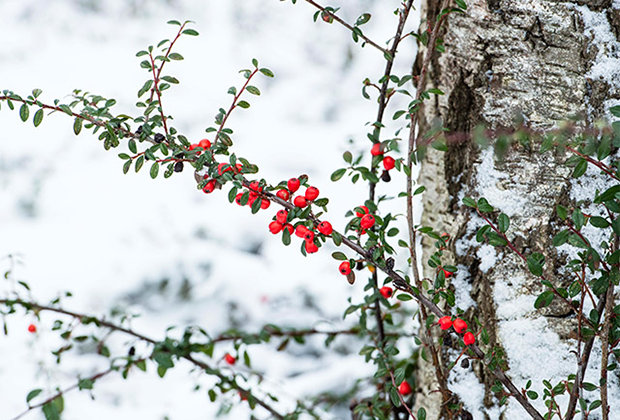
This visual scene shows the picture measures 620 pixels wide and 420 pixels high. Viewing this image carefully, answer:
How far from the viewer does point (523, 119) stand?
723 mm

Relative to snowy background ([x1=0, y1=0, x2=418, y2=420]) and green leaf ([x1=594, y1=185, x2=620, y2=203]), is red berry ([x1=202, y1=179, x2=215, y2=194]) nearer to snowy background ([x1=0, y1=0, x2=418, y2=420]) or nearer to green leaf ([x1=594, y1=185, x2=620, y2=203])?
green leaf ([x1=594, y1=185, x2=620, y2=203])

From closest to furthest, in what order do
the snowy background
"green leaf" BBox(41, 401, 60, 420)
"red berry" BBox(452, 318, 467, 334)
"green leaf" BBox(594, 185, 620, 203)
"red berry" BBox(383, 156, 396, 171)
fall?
"green leaf" BBox(594, 185, 620, 203) < "red berry" BBox(452, 318, 467, 334) < "red berry" BBox(383, 156, 396, 171) < "green leaf" BBox(41, 401, 60, 420) < the snowy background

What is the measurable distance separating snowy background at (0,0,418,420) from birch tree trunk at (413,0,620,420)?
3.52ft

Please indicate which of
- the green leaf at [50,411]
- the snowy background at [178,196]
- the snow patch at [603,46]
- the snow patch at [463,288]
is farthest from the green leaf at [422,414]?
the snowy background at [178,196]

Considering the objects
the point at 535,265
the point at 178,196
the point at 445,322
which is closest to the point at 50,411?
the point at 445,322

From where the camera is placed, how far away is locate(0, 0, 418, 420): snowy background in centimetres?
200

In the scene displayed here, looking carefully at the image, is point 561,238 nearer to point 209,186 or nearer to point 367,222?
point 367,222

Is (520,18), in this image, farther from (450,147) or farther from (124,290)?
(124,290)

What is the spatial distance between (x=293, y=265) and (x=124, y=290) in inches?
23.8

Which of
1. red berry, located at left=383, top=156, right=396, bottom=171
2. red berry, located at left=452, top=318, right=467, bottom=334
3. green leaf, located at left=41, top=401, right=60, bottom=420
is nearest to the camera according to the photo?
red berry, located at left=452, top=318, right=467, bottom=334

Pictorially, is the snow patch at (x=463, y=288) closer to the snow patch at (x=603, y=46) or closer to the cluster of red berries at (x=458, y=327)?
the cluster of red berries at (x=458, y=327)

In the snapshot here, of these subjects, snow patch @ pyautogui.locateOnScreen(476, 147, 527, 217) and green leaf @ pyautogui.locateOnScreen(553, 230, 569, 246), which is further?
snow patch @ pyautogui.locateOnScreen(476, 147, 527, 217)

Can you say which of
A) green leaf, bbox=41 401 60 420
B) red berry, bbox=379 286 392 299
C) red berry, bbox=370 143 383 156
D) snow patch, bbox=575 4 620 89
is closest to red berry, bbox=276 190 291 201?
red berry, bbox=370 143 383 156

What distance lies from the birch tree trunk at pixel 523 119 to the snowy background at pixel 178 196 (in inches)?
42.2
